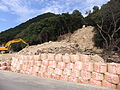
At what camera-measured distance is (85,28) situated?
36250mm

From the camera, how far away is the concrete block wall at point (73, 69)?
486cm

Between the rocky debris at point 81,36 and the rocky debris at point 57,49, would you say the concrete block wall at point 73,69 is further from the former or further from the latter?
the rocky debris at point 81,36

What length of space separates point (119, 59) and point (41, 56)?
17.8 ft

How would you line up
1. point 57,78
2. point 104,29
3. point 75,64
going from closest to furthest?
point 75,64 → point 57,78 → point 104,29

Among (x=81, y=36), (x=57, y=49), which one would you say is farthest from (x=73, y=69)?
(x=81, y=36)

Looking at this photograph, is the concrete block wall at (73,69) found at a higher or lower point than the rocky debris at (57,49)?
lower

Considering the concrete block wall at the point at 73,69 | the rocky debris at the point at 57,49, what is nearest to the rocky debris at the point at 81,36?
the rocky debris at the point at 57,49

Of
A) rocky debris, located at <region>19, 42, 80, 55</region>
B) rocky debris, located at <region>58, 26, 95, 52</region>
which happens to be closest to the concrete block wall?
rocky debris, located at <region>19, 42, 80, 55</region>

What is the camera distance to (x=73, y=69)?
608cm

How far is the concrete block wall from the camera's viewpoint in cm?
486

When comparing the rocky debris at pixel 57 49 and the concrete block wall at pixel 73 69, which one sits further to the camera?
the rocky debris at pixel 57 49

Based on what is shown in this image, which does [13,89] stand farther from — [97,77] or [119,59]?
[119,59]

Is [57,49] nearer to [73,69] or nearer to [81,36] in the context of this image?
[73,69]

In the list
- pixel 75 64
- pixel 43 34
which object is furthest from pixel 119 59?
pixel 43 34
